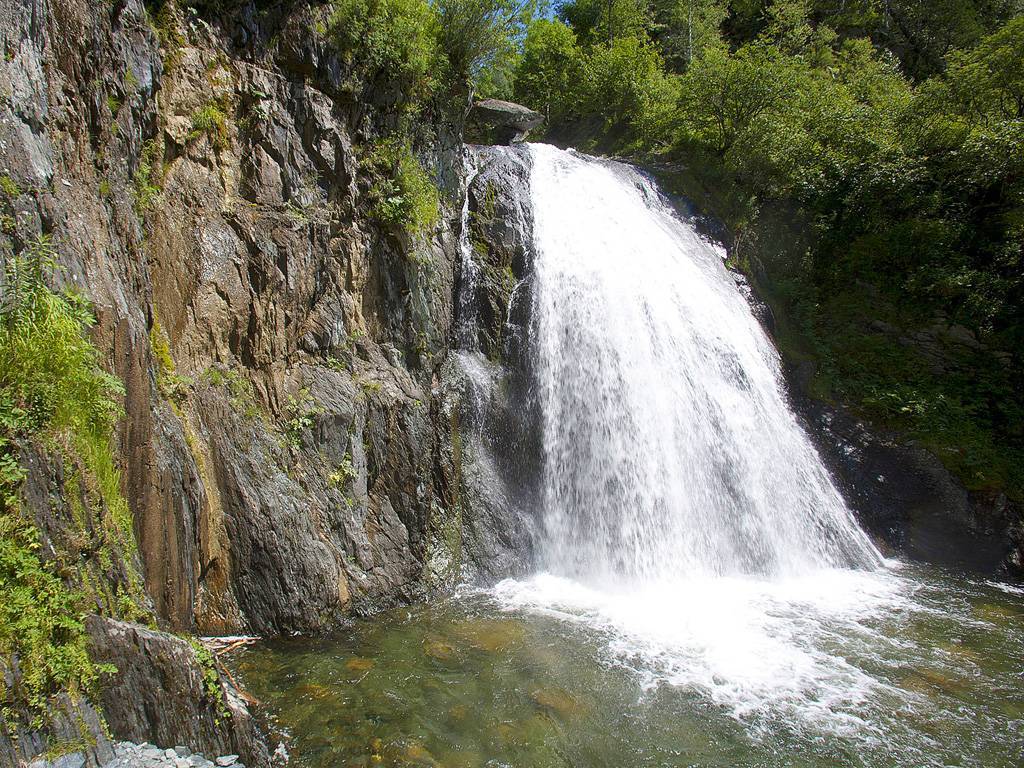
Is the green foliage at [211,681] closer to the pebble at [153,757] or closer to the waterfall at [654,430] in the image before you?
the pebble at [153,757]

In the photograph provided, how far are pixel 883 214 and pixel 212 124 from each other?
14.1m

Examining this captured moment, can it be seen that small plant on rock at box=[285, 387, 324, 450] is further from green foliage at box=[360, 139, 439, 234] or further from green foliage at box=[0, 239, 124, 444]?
green foliage at box=[360, 139, 439, 234]

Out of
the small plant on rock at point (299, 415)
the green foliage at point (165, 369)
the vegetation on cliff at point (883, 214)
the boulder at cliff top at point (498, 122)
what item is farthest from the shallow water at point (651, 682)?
the boulder at cliff top at point (498, 122)

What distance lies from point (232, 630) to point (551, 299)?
6931mm

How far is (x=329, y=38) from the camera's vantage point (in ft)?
26.6

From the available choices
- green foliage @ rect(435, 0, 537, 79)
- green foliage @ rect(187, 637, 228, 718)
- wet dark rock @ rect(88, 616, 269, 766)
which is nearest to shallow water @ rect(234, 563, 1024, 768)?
wet dark rock @ rect(88, 616, 269, 766)

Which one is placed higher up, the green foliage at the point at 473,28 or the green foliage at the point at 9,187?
the green foliage at the point at 473,28

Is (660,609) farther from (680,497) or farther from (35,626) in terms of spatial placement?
(35,626)

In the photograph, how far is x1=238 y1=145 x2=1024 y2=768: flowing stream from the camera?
16.2 ft

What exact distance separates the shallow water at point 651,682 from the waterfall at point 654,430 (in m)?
1.07

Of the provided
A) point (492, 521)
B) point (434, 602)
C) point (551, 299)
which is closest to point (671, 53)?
point (551, 299)

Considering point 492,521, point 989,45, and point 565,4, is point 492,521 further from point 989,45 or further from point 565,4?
point 565,4

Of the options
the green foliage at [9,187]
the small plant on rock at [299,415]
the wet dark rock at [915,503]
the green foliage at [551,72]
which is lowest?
the wet dark rock at [915,503]

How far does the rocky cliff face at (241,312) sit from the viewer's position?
4.55 m
